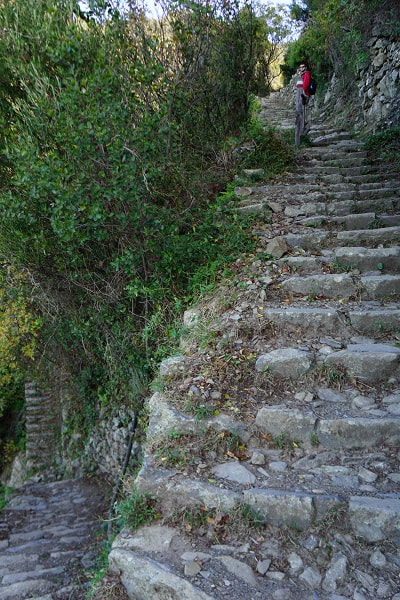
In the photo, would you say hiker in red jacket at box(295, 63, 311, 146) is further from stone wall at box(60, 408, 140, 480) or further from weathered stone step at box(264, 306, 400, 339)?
stone wall at box(60, 408, 140, 480)

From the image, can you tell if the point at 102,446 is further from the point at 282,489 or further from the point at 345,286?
the point at 282,489

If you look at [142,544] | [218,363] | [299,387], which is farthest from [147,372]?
[142,544]

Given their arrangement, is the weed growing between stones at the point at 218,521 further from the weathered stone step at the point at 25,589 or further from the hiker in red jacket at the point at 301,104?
the hiker in red jacket at the point at 301,104

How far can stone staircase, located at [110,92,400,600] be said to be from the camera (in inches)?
80.5

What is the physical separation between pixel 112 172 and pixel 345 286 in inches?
98.1

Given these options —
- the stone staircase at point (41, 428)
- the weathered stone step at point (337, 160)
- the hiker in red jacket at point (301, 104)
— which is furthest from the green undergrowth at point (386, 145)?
the stone staircase at point (41, 428)

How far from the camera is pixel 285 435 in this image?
2703mm

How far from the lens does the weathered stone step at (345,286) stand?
12.4 ft

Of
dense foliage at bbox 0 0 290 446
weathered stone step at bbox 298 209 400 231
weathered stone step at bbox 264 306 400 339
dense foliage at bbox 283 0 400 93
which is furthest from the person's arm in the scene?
weathered stone step at bbox 264 306 400 339

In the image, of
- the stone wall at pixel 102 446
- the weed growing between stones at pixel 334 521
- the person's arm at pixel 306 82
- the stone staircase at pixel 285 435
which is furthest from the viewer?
the person's arm at pixel 306 82

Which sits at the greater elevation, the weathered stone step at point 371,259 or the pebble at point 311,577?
the weathered stone step at point 371,259

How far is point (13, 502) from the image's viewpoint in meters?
7.81

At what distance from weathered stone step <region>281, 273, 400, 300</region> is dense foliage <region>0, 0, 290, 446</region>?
0.95 meters

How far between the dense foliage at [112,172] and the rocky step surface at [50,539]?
211 centimetres
